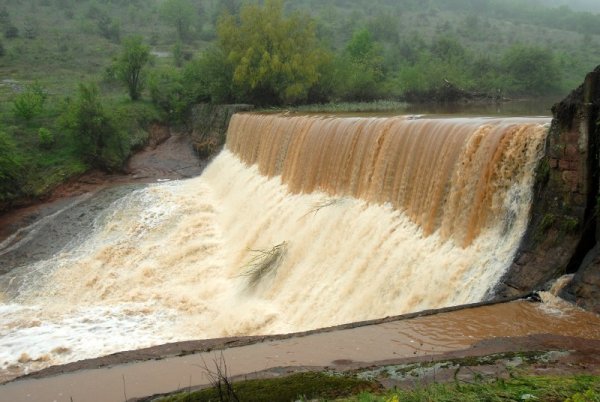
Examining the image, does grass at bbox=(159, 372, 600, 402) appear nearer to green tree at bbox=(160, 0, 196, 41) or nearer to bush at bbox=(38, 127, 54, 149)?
bush at bbox=(38, 127, 54, 149)

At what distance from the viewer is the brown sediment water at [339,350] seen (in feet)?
17.8

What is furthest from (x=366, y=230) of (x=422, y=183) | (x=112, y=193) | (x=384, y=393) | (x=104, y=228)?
(x=112, y=193)

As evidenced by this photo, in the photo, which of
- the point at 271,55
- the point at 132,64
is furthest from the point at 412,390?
the point at 132,64

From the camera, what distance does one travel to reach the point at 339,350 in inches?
227

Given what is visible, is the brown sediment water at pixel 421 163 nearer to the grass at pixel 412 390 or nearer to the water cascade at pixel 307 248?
the water cascade at pixel 307 248

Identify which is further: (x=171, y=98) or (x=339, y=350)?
(x=171, y=98)

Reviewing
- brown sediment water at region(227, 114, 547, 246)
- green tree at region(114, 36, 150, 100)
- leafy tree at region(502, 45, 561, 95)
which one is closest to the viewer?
brown sediment water at region(227, 114, 547, 246)

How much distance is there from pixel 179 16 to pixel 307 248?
5686 centimetres

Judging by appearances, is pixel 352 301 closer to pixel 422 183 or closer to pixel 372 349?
pixel 422 183

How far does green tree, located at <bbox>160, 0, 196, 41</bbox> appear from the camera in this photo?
60.7m

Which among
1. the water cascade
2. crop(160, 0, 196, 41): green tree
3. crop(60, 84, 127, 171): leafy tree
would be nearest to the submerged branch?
the water cascade

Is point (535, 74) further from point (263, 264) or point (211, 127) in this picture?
point (263, 264)

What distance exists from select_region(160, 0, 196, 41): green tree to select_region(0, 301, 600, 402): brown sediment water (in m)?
59.5

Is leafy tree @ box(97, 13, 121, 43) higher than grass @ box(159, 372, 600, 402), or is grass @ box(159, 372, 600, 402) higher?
leafy tree @ box(97, 13, 121, 43)
